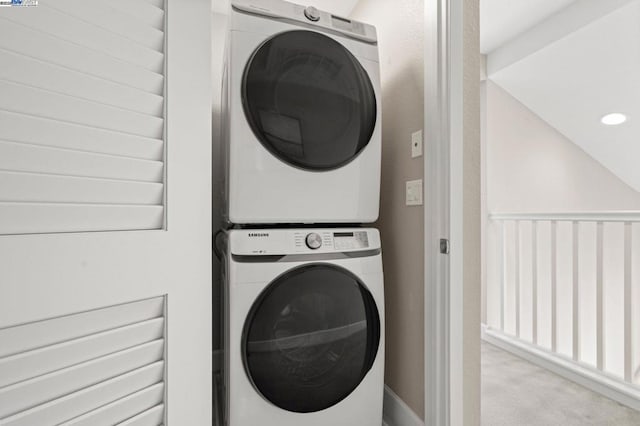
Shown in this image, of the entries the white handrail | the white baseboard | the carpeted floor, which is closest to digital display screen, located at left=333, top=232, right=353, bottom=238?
the white baseboard

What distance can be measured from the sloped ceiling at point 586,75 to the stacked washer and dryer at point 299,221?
227 cm

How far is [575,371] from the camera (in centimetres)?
200

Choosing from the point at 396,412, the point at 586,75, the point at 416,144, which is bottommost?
the point at 396,412

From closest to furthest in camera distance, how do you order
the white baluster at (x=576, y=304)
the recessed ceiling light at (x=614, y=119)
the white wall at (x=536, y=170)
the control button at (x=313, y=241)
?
1. the control button at (x=313, y=241)
2. the white baluster at (x=576, y=304)
3. the recessed ceiling light at (x=614, y=119)
4. the white wall at (x=536, y=170)

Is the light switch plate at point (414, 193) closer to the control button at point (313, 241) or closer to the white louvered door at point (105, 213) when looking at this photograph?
the control button at point (313, 241)

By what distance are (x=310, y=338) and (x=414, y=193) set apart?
29.3 inches

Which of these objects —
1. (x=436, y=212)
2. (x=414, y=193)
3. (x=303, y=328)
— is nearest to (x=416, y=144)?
(x=414, y=193)

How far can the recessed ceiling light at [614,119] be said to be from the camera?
2.85 meters

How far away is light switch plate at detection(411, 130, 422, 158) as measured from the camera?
1299mm

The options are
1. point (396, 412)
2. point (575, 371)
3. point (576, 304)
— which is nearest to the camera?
point (396, 412)

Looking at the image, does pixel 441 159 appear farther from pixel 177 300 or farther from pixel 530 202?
pixel 530 202

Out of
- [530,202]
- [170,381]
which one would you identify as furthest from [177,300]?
[530,202]

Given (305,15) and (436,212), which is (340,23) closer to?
(305,15)

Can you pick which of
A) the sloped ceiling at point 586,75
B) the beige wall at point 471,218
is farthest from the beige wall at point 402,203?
the sloped ceiling at point 586,75
